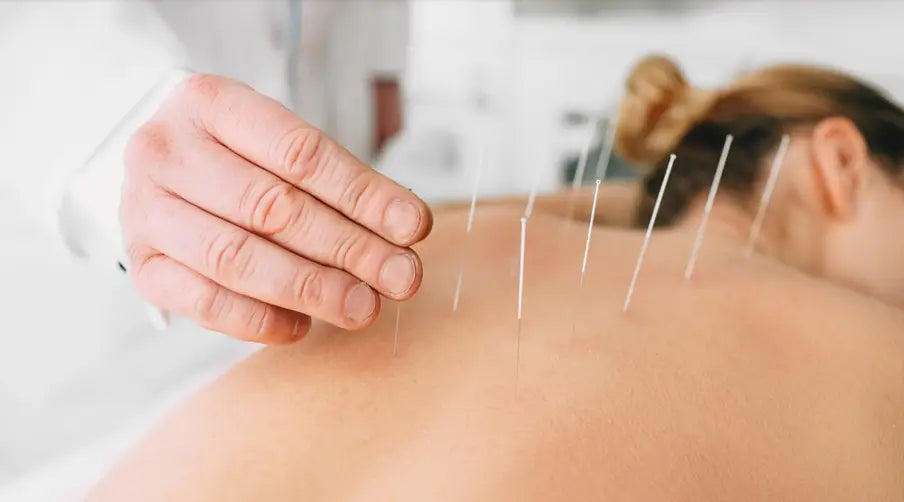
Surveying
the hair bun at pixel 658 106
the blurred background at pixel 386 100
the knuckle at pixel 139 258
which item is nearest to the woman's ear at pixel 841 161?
the hair bun at pixel 658 106

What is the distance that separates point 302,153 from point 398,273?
4.9 inches

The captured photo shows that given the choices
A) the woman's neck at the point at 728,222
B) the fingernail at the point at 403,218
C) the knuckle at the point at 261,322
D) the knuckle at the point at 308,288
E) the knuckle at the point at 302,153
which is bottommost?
the knuckle at the point at 261,322

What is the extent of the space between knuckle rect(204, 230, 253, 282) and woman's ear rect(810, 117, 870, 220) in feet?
2.68

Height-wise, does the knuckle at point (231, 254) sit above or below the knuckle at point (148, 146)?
below

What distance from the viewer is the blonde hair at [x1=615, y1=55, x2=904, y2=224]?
3.79ft

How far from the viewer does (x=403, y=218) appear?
60 centimetres

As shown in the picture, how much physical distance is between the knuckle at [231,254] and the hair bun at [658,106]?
790mm

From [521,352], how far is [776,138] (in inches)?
26.8

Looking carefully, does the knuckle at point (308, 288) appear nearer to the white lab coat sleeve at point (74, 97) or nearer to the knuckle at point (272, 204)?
the knuckle at point (272, 204)

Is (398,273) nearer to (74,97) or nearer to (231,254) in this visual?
(231,254)

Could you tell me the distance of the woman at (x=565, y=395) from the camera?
23.4 inches

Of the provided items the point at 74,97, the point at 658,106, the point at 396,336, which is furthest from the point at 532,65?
the point at 396,336

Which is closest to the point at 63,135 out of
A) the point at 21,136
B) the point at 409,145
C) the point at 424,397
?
the point at 21,136

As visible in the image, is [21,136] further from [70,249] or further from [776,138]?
[776,138]
